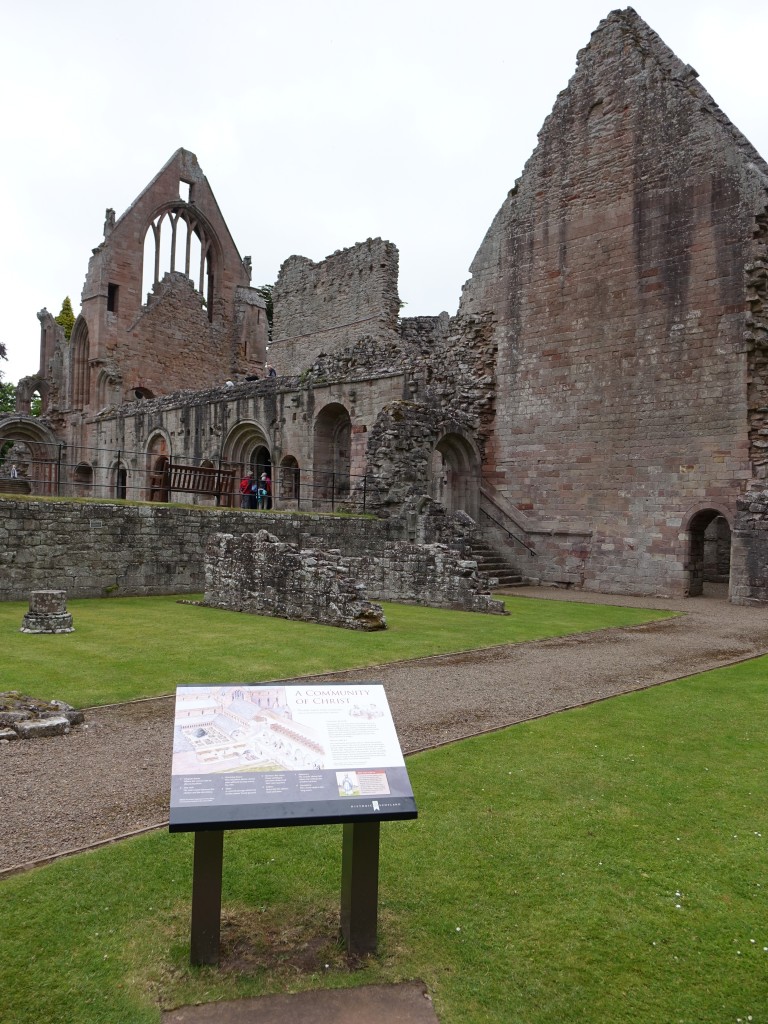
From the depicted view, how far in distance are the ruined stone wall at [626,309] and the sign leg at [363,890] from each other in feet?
52.0

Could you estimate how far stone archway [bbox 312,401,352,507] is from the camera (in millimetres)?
23828

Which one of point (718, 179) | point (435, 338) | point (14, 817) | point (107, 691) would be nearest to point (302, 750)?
point (14, 817)

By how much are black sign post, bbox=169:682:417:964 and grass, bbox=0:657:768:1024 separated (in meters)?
0.21

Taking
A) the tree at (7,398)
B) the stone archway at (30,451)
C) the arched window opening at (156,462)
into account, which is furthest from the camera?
the tree at (7,398)

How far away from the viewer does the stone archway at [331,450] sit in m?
23.8

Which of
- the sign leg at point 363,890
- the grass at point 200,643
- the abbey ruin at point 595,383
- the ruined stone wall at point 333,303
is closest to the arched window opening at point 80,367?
the ruined stone wall at point 333,303

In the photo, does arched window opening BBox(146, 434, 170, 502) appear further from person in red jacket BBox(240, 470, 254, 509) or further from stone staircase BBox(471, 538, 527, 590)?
stone staircase BBox(471, 538, 527, 590)

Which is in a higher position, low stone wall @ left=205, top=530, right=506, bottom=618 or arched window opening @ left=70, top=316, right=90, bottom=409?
arched window opening @ left=70, top=316, right=90, bottom=409

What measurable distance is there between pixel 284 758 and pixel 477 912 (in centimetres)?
115

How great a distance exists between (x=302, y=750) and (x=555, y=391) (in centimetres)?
1836

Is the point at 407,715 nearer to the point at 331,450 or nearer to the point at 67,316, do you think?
the point at 331,450

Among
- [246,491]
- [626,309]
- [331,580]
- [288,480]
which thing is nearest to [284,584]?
[331,580]

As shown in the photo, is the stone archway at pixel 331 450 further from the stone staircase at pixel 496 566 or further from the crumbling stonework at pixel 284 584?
the crumbling stonework at pixel 284 584

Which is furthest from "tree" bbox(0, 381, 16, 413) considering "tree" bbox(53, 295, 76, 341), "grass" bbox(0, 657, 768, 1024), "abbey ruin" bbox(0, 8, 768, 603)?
"grass" bbox(0, 657, 768, 1024)
